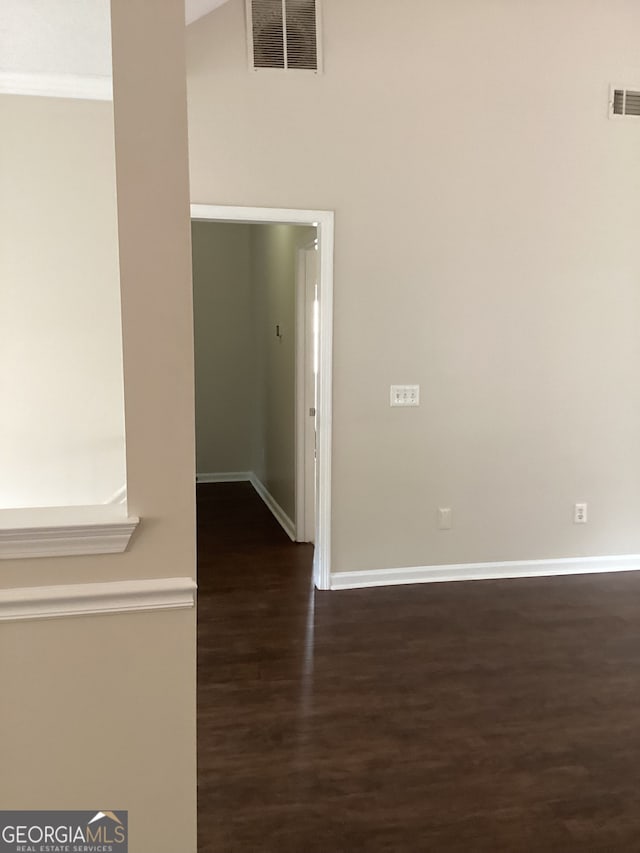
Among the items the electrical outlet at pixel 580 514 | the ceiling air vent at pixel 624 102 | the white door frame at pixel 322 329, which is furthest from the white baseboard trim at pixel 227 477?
the ceiling air vent at pixel 624 102

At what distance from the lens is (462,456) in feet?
12.8

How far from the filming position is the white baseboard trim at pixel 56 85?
Answer: 10.9 ft

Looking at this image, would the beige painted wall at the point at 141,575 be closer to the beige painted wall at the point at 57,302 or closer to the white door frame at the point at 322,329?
the white door frame at the point at 322,329

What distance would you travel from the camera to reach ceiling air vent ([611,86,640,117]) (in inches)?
150

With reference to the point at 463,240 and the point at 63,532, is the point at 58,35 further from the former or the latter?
the point at 63,532

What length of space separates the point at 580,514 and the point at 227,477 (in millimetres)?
3612

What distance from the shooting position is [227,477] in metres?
6.76

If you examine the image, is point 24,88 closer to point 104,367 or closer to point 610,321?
point 104,367

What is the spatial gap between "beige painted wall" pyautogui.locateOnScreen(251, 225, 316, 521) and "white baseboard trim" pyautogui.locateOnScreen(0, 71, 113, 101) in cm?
145

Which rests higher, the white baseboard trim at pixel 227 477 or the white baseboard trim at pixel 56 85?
the white baseboard trim at pixel 56 85

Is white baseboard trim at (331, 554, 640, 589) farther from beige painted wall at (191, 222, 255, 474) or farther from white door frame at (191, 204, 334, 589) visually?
beige painted wall at (191, 222, 255, 474)

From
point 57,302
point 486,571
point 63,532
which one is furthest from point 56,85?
point 486,571

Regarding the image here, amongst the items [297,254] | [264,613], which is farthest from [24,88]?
[264,613]

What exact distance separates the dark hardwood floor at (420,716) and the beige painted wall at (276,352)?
52.9 inches
